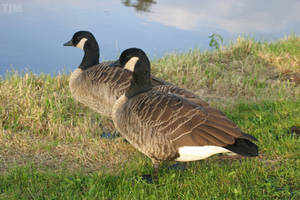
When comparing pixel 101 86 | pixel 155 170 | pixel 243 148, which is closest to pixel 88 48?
pixel 101 86

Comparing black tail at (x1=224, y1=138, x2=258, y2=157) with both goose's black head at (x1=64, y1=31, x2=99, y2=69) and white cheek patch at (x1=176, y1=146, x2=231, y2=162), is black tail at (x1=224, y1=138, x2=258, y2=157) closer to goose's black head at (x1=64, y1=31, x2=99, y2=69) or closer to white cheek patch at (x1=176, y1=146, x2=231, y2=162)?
white cheek patch at (x1=176, y1=146, x2=231, y2=162)

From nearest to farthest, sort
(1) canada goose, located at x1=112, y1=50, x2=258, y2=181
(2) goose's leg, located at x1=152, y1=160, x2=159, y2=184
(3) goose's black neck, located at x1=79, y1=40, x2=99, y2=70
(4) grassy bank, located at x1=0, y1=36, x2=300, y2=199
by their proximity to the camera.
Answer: (1) canada goose, located at x1=112, y1=50, x2=258, y2=181, (4) grassy bank, located at x1=0, y1=36, x2=300, y2=199, (2) goose's leg, located at x1=152, y1=160, x2=159, y2=184, (3) goose's black neck, located at x1=79, y1=40, x2=99, y2=70

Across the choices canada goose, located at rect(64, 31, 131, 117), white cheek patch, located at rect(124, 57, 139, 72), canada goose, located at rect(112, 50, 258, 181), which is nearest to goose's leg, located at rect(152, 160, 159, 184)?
canada goose, located at rect(112, 50, 258, 181)

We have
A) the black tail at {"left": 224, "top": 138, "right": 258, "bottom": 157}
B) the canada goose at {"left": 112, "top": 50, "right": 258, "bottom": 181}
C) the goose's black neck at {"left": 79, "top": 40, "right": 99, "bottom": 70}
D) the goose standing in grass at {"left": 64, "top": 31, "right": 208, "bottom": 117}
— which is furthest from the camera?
the goose's black neck at {"left": 79, "top": 40, "right": 99, "bottom": 70}

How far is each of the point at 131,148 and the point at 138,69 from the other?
1640mm

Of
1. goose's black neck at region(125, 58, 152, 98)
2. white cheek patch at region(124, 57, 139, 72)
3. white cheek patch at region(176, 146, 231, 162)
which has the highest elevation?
white cheek patch at region(124, 57, 139, 72)

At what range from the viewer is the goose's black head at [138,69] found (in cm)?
484

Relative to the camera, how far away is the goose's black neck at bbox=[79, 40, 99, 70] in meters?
6.93

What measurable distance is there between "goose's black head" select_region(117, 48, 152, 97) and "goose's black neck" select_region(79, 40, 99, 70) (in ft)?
7.00

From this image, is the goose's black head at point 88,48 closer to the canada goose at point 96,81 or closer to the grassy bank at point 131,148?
the canada goose at point 96,81

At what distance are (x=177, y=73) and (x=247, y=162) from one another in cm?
482

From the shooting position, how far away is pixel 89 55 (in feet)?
22.9

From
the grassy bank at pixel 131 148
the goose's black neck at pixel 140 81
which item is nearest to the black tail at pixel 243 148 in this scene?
the grassy bank at pixel 131 148

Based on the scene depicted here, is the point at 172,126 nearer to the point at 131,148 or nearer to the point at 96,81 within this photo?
the point at 131,148
